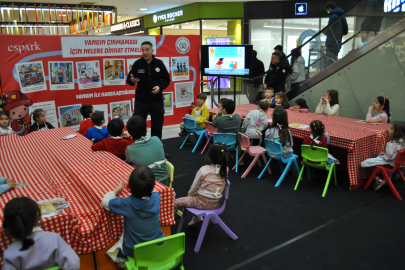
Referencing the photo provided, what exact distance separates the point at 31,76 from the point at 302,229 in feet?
17.6

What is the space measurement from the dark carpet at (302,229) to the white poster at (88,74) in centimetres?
330

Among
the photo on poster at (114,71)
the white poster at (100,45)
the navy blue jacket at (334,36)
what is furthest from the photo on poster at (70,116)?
the navy blue jacket at (334,36)

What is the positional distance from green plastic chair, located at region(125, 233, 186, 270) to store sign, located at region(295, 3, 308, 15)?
40.7ft

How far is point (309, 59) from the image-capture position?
23.5 ft

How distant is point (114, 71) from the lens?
6836mm

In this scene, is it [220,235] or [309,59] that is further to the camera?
[309,59]

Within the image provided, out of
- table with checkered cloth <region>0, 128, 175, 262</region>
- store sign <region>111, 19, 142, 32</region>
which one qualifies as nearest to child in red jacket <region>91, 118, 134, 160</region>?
table with checkered cloth <region>0, 128, 175, 262</region>

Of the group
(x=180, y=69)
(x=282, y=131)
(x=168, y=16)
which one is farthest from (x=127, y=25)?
(x=282, y=131)

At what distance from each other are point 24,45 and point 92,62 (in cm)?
125

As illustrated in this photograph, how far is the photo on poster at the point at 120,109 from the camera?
6.96 meters

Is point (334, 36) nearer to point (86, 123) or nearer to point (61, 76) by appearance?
point (86, 123)

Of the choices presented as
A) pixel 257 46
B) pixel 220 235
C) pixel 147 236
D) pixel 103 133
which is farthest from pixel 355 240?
pixel 257 46

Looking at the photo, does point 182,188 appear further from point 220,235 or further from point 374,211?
point 374,211

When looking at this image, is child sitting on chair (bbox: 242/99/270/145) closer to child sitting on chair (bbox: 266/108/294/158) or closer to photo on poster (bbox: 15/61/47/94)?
child sitting on chair (bbox: 266/108/294/158)
